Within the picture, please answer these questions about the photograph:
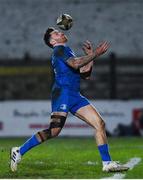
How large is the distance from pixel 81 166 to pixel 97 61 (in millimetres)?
17033

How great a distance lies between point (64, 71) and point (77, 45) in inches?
790

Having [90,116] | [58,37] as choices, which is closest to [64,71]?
[58,37]

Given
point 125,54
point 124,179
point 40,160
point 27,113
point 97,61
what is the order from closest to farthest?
point 124,179 → point 40,160 → point 27,113 → point 97,61 → point 125,54

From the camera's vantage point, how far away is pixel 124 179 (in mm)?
9188

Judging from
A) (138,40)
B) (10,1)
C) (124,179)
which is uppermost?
(10,1)

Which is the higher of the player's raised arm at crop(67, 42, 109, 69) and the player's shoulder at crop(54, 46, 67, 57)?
the player's shoulder at crop(54, 46, 67, 57)

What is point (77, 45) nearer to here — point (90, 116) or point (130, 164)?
point (130, 164)

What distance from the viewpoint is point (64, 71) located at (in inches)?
406

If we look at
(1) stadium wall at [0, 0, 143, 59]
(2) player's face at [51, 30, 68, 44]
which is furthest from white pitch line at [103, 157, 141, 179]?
(1) stadium wall at [0, 0, 143, 59]

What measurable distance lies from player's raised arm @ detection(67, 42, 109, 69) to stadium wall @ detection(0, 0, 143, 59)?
65.3 ft

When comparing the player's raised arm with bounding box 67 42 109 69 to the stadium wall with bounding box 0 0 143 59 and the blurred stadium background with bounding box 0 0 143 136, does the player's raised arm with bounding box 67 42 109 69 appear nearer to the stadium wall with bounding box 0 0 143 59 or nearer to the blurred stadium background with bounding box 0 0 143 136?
the blurred stadium background with bounding box 0 0 143 136

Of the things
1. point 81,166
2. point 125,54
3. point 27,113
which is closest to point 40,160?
point 81,166

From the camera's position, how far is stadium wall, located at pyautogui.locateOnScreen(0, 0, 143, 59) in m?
30.3

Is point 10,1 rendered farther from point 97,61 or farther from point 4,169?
point 4,169
